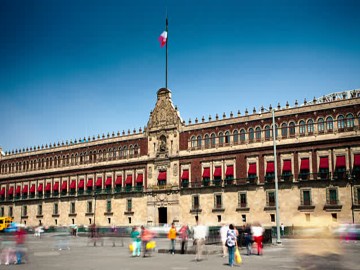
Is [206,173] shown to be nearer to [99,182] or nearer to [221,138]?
[221,138]

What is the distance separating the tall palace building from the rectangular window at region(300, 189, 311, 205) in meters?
0.12

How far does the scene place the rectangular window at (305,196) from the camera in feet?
172

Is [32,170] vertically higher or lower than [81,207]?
higher

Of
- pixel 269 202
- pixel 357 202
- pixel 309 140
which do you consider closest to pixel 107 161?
pixel 269 202

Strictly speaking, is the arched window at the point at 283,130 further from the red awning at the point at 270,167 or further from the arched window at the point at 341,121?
the arched window at the point at 341,121

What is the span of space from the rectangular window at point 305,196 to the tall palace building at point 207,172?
124 mm

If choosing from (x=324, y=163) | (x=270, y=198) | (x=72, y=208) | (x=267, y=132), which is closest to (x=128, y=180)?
(x=72, y=208)

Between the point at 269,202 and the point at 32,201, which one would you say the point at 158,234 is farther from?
the point at 32,201

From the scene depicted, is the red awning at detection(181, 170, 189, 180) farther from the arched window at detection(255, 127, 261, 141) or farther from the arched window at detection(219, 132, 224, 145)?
the arched window at detection(255, 127, 261, 141)

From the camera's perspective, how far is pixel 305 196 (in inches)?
2072

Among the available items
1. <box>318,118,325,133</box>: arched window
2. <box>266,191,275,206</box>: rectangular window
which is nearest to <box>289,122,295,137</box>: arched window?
<box>318,118,325,133</box>: arched window

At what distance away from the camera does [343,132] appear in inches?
2007

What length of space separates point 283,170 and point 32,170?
170ft

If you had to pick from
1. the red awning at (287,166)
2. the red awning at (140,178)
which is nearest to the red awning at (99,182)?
the red awning at (140,178)
